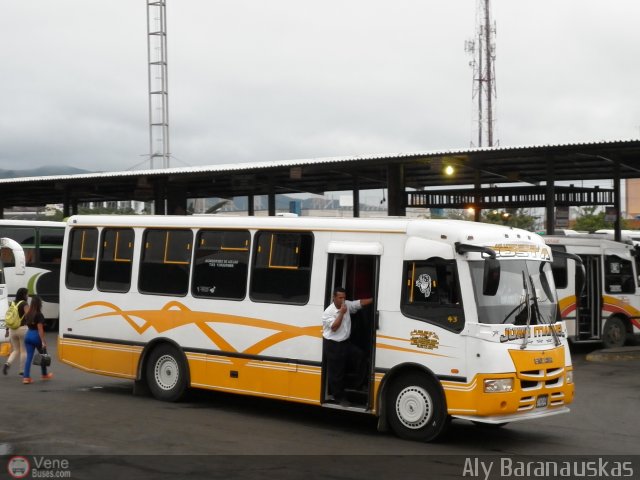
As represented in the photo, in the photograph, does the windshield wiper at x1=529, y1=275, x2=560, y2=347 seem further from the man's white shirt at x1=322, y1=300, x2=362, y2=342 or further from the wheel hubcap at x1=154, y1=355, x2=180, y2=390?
the wheel hubcap at x1=154, y1=355, x2=180, y2=390

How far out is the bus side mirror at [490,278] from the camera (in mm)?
10555

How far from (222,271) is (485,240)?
13.5ft

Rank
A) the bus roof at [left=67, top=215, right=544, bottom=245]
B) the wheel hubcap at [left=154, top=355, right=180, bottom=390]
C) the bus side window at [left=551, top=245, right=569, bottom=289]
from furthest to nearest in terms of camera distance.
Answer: the bus side window at [left=551, top=245, right=569, bottom=289], the wheel hubcap at [left=154, top=355, right=180, bottom=390], the bus roof at [left=67, top=215, right=544, bottom=245]

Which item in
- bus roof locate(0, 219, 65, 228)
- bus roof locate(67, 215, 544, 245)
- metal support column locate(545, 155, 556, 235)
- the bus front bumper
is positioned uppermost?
metal support column locate(545, 155, 556, 235)

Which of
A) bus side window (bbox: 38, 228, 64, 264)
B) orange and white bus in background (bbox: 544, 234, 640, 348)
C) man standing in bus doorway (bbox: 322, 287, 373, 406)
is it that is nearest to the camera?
man standing in bus doorway (bbox: 322, 287, 373, 406)

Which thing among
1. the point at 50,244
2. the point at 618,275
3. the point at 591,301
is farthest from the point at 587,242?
the point at 50,244

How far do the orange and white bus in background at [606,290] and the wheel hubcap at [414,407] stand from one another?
1281cm

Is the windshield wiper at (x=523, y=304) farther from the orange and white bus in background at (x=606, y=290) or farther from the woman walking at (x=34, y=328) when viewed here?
the orange and white bus in background at (x=606, y=290)

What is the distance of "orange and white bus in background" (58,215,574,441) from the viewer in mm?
10938

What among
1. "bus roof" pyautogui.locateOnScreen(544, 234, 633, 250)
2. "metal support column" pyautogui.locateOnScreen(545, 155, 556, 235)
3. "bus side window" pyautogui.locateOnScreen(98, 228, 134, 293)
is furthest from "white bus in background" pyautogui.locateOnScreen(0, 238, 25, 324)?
"metal support column" pyautogui.locateOnScreen(545, 155, 556, 235)

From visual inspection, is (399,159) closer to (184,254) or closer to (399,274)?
(184,254)

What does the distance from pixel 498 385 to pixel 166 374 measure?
18.1 feet

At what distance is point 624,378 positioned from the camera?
18.3 m

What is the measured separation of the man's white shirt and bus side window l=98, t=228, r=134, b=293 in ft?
13.5
